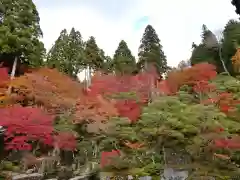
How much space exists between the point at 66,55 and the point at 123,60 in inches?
253

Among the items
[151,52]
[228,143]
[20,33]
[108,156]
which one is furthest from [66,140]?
[151,52]

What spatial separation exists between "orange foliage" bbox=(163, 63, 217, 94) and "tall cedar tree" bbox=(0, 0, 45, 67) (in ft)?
32.0

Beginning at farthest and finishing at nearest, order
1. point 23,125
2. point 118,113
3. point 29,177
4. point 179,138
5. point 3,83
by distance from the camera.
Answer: point 3,83 < point 118,113 < point 29,177 < point 23,125 < point 179,138

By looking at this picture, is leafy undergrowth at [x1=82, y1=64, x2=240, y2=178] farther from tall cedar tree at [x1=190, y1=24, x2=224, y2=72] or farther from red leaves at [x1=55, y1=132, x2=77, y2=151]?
tall cedar tree at [x1=190, y1=24, x2=224, y2=72]

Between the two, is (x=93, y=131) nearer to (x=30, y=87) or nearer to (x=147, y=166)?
(x=147, y=166)

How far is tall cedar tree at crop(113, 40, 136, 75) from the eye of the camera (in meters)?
30.2

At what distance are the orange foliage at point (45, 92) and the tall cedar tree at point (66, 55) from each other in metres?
7.82

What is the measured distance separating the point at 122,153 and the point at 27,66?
11.9 metres

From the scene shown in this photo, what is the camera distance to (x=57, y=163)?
16.6m

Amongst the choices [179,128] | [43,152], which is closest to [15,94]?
[43,152]

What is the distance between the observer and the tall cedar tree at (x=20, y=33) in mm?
20828

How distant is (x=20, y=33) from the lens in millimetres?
20969

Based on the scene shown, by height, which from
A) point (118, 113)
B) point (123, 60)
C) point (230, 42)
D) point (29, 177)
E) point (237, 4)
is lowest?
point (29, 177)

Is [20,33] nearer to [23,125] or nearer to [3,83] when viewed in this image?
[3,83]
